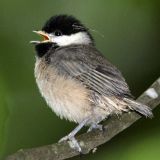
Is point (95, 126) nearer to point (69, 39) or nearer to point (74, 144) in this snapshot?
point (74, 144)

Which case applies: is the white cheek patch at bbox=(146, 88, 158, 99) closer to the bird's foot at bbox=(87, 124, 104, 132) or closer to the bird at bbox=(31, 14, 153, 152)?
the bird at bbox=(31, 14, 153, 152)

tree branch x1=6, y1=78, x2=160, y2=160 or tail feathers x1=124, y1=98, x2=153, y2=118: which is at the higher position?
tail feathers x1=124, y1=98, x2=153, y2=118

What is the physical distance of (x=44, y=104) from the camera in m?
2.06

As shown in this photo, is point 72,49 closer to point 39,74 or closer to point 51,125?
point 39,74

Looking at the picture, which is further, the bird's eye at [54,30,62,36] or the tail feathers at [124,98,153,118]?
the bird's eye at [54,30,62,36]

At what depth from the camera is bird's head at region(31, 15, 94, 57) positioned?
2211mm

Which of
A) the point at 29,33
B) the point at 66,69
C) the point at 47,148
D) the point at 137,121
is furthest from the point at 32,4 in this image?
the point at 137,121

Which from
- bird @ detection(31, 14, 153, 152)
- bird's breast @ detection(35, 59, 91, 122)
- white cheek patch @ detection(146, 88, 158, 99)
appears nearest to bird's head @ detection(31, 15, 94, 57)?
bird @ detection(31, 14, 153, 152)

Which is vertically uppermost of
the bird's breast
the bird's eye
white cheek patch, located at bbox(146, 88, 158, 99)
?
white cheek patch, located at bbox(146, 88, 158, 99)

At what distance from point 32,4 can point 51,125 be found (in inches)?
27.1

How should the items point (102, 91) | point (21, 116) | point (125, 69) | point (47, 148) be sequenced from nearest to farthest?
point (47, 148)
point (21, 116)
point (102, 91)
point (125, 69)

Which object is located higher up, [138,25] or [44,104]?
[138,25]

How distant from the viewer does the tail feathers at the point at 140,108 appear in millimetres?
1764

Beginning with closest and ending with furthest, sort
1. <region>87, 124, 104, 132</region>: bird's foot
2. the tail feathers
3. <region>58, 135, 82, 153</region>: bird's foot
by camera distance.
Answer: <region>58, 135, 82, 153</region>: bird's foot, the tail feathers, <region>87, 124, 104, 132</region>: bird's foot
